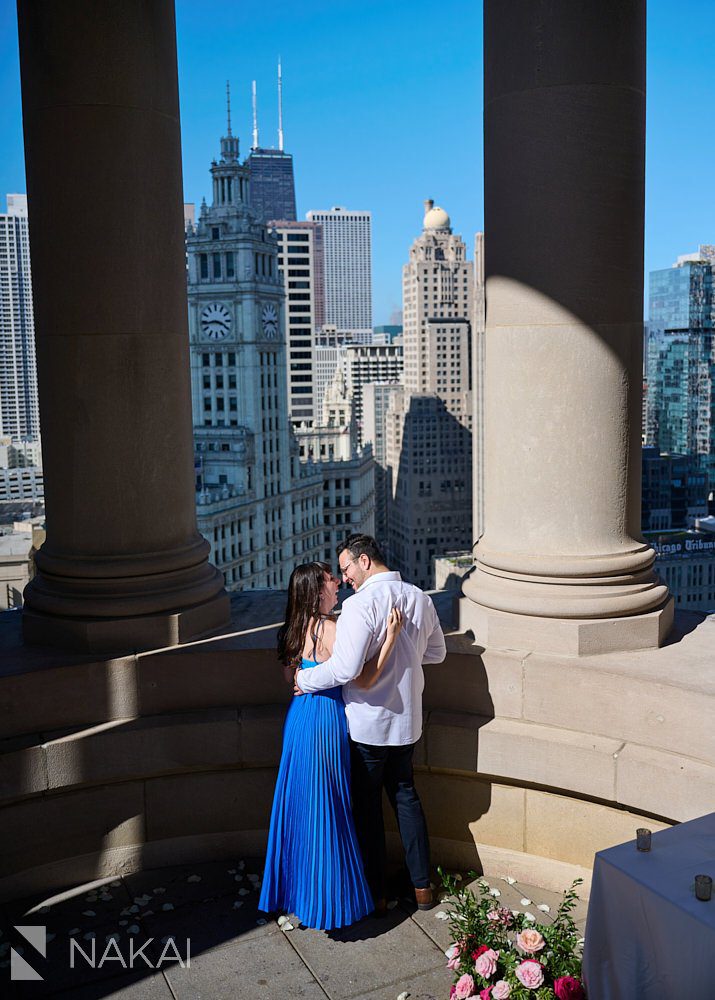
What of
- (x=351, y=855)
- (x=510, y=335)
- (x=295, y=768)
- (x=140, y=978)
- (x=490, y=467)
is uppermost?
(x=510, y=335)

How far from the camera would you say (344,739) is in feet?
34.3

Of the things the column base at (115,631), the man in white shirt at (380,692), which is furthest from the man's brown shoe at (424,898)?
the column base at (115,631)

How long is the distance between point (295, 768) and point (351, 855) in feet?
3.35

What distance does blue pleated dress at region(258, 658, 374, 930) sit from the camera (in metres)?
10.3

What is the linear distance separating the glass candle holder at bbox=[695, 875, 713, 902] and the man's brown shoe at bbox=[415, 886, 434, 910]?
4.36 meters

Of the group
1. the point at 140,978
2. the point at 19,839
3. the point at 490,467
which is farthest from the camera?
the point at 490,467

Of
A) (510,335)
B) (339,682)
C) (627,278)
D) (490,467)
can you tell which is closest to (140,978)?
(339,682)

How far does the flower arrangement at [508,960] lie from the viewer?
8.43m

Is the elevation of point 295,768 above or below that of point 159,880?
above

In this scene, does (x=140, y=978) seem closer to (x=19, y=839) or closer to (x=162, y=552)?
(x=19, y=839)

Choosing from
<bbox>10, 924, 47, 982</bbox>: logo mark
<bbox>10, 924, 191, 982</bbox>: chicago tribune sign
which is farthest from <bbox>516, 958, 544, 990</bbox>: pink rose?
<bbox>10, 924, 47, 982</bbox>: logo mark

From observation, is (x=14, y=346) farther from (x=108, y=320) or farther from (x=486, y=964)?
(x=486, y=964)

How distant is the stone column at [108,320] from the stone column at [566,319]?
3.78 m

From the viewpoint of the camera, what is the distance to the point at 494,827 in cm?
1173
